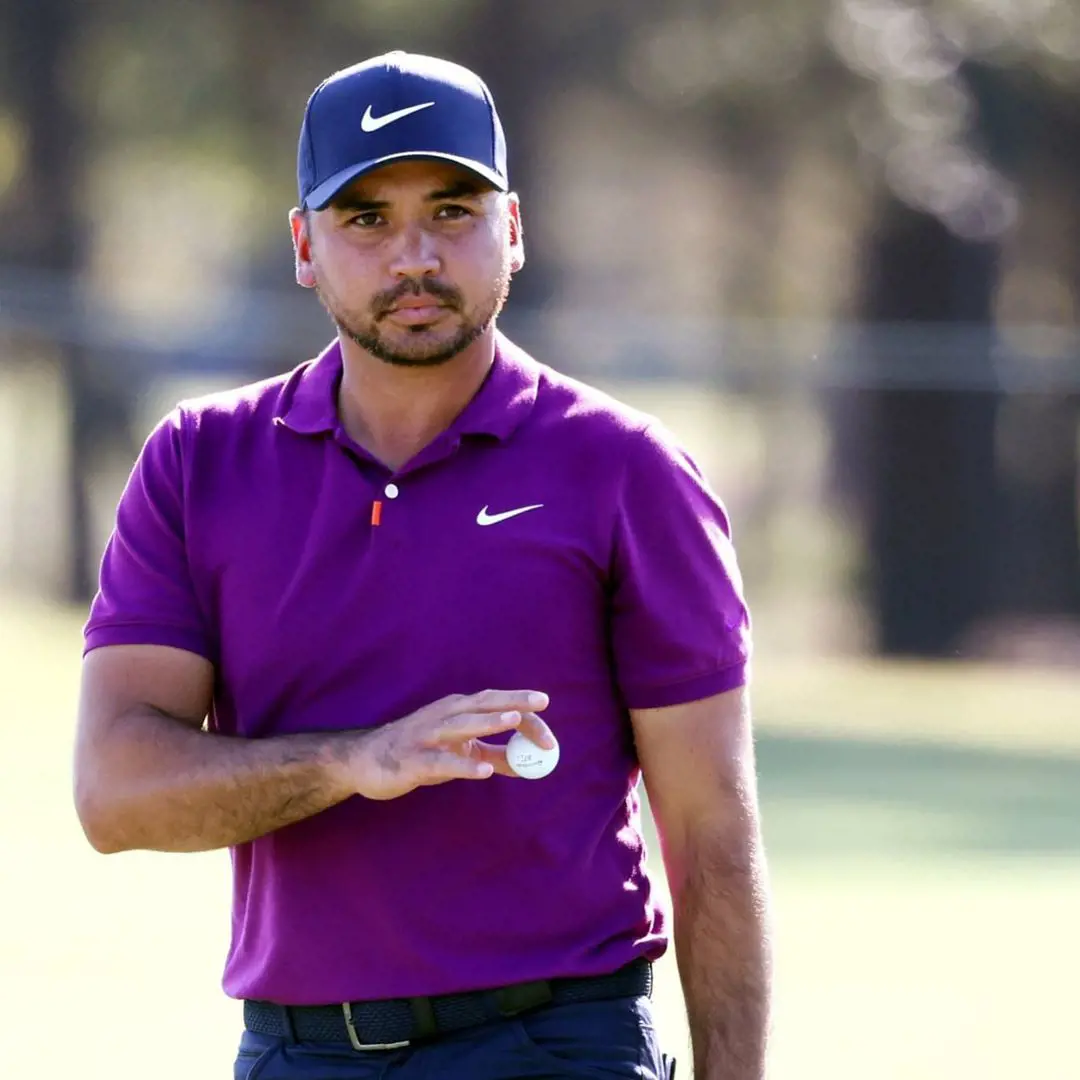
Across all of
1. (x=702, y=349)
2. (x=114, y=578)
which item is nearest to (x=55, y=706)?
(x=702, y=349)

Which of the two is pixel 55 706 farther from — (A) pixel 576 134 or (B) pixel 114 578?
(B) pixel 114 578

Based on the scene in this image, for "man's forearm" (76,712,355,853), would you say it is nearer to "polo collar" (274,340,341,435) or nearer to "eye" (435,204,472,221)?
"polo collar" (274,340,341,435)

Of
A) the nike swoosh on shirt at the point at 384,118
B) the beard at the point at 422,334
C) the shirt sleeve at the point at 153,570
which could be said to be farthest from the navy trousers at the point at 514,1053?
the nike swoosh on shirt at the point at 384,118

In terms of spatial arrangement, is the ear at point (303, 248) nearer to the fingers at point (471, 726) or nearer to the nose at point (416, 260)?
the nose at point (416, 260)

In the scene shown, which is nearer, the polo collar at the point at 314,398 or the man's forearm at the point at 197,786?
the man's forearm at the point at 197,786

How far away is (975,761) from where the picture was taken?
1403cm

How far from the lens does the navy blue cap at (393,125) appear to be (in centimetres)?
357

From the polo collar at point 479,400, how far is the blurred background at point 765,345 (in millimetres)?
5131

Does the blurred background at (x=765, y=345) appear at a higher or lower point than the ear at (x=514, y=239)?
higher

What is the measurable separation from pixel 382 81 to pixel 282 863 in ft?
3.76

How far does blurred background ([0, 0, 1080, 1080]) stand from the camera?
10.6m

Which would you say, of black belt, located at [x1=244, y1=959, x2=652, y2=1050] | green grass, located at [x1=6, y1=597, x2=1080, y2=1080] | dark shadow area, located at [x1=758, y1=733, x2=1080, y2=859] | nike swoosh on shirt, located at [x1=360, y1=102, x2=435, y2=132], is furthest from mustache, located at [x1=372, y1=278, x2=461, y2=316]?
dark shadow area, located at [x1=758, y1=733, x2=1080, y2=859]

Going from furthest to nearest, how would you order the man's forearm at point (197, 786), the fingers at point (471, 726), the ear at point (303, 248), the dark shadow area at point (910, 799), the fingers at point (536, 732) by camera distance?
the dark shadow area at point (910, 799) → the ear at point (303, 248) → the man's forearm at point (197, 786) → the fingers at point (536, 732) → the fingers at point (471, 726)

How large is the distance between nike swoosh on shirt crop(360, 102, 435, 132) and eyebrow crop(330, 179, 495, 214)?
0.10m
